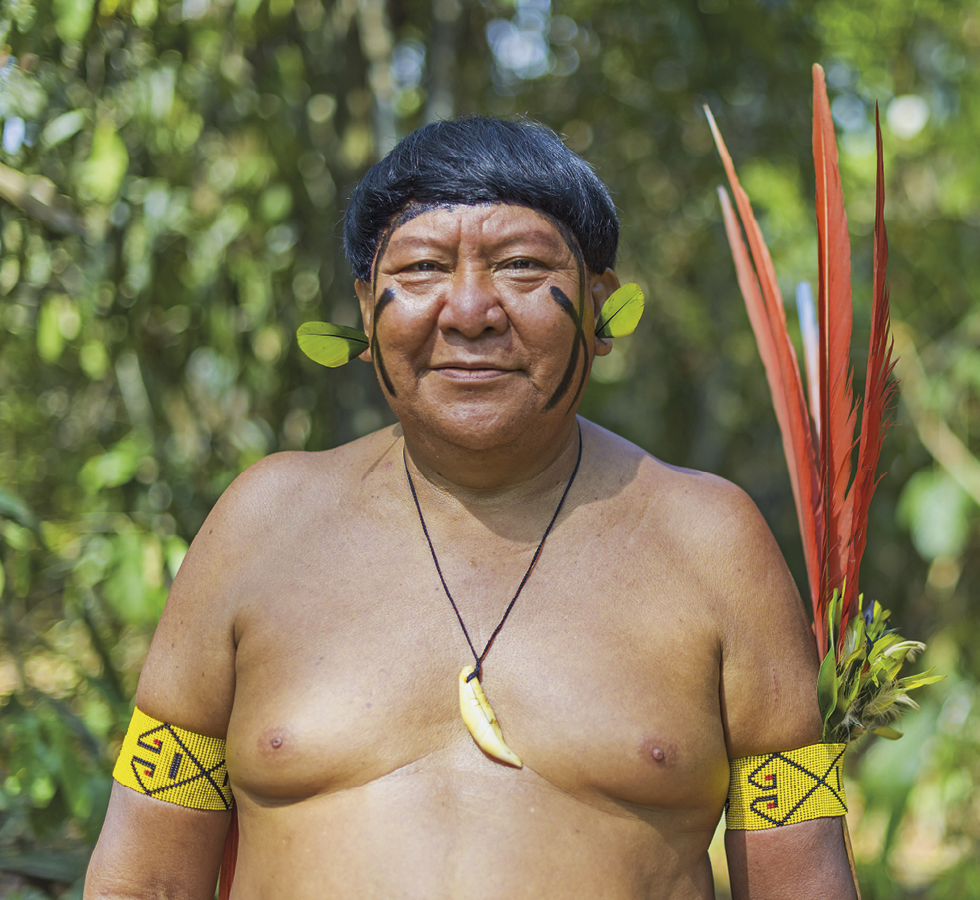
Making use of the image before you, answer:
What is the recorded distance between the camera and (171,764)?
1.44 metres

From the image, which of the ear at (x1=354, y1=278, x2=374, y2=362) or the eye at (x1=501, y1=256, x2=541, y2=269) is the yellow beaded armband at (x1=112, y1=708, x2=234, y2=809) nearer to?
the ear at (x1=354, y1=278, x2=374, y2=362)

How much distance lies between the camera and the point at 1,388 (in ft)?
12.6

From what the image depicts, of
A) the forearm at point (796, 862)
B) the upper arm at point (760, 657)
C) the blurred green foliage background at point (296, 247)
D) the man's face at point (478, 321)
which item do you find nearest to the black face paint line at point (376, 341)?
the man's face at point (478, 321)

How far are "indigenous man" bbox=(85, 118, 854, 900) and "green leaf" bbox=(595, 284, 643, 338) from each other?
0.12ft

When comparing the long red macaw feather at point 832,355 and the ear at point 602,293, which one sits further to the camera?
the ear at point 602,293

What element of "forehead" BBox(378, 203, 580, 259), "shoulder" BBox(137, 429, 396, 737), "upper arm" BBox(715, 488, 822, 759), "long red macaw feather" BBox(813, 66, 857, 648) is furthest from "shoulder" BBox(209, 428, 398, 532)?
"long red macaw feather" BBox(813, 66, 857, 648)

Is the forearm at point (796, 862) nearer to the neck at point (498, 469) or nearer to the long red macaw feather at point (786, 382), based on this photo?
the long red macaw feather at point (786, 382)

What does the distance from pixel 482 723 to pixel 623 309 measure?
65cm

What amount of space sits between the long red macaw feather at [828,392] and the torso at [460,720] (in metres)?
0.22

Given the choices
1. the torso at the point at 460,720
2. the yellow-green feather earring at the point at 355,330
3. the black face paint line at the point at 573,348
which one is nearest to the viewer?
the torso at the point at 460,720

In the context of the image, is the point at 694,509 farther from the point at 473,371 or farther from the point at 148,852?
the point at 148,852

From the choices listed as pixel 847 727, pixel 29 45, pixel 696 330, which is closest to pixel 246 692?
pixel 847 727

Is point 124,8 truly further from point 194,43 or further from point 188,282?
point 188,282

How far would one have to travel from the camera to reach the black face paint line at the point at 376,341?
139 cm
